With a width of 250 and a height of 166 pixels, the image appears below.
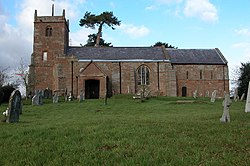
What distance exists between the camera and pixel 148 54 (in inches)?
1681

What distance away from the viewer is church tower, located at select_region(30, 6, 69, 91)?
40.4 meters

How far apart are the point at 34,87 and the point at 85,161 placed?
3636 centimetres

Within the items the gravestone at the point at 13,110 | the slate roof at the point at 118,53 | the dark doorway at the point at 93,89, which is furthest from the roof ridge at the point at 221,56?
the gravestone at the point at 13,110

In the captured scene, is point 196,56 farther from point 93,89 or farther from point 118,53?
point 93,89

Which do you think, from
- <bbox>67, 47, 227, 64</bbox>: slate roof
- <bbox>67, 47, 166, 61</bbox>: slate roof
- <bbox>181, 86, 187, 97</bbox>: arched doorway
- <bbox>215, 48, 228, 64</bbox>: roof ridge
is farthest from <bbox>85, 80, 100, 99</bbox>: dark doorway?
<bbox>215, 48, 228, 64</bbox>: roof ridge

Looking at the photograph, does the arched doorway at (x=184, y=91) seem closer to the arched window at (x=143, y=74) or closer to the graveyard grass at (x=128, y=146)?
the arched window at (x=143, y=74)

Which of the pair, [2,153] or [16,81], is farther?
[16,81]

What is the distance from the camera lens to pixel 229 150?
18.5 feet

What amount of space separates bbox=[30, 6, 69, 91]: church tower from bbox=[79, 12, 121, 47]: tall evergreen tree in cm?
1901

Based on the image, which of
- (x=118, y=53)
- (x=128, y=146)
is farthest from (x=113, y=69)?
(x=128, y=146)

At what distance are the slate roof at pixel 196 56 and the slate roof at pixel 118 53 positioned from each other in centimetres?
245

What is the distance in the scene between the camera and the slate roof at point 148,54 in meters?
41.2

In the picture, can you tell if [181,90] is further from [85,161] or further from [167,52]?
[85,161]

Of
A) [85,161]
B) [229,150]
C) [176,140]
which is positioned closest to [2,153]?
[85,161]
